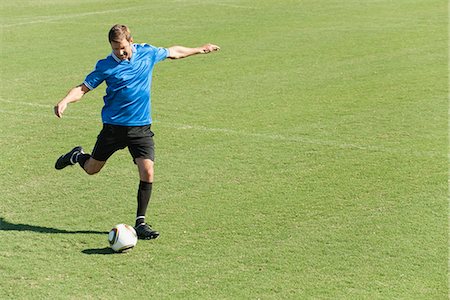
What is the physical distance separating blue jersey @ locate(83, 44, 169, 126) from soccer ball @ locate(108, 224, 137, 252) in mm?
1239

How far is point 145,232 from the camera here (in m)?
8.64

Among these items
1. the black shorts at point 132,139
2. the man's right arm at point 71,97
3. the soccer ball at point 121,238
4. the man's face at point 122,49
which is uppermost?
the man's face at point 122,49

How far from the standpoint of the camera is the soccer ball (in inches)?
323

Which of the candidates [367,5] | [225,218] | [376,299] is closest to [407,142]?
[225,218]

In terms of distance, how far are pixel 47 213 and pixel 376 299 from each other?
4034 mm

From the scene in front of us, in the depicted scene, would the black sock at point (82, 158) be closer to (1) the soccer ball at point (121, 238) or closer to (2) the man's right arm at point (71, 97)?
(2) the man's right arm at point (71, 97)

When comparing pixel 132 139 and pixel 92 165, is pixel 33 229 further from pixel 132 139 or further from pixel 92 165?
pixel 132 139

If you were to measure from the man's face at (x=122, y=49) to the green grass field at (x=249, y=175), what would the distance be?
180 cm

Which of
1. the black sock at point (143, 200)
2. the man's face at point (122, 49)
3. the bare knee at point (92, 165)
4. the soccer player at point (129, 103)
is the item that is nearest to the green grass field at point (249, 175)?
the black sock at point (143, 200)

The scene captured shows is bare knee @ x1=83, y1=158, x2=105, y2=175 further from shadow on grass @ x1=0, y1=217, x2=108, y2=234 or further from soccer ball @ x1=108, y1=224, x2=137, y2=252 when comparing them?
soccer ball @ x1=108, y1=224, x2=137, y2=252

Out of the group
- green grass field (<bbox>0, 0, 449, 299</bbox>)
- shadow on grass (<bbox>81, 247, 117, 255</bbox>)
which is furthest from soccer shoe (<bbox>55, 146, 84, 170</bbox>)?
shadow on grass (<bbox>81, 247, 117, 255</bbox>)

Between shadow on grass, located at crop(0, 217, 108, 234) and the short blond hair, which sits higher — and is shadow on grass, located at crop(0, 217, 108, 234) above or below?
below

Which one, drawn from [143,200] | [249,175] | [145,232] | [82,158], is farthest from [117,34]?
[249,175]

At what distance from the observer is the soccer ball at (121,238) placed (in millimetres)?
8203
